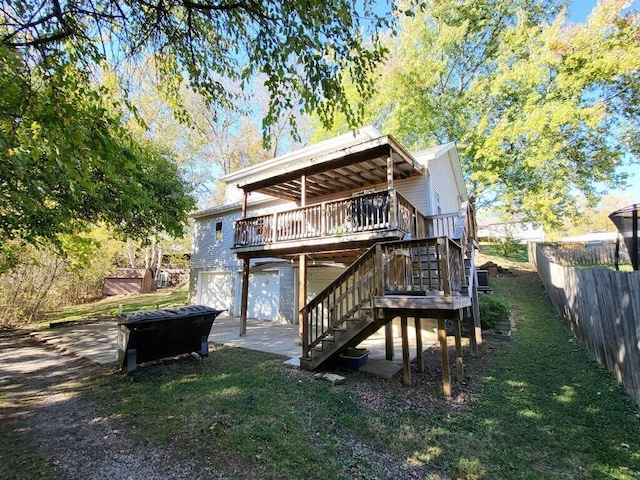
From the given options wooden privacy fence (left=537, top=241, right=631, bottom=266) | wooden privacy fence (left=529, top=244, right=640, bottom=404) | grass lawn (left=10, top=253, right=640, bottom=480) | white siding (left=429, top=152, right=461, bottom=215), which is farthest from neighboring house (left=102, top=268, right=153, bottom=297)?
wooden privacy fence (left=537, top=241, right=631, bottom=266)

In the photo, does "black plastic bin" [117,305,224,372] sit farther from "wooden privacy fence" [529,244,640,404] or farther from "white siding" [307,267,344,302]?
"wooden privacy fence" [529,244,640,404]

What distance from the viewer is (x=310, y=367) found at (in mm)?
6051

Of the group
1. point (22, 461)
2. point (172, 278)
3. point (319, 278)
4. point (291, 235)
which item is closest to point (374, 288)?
point (291, 235)

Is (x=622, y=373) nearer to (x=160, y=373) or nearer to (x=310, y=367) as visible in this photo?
(x=310, y=367)

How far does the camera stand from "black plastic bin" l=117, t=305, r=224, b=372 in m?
5.53

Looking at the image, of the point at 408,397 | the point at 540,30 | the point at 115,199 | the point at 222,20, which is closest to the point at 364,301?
the point at 408,397

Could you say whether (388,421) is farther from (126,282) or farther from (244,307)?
(126,282)

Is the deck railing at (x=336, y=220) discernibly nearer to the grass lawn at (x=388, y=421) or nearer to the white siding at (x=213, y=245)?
the grass lawn at (x=388, y=421)

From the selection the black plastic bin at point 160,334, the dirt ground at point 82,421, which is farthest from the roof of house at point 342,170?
the dirt ground at point 82,421

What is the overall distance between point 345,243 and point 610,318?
5.11 metres

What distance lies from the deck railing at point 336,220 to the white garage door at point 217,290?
5054 mm

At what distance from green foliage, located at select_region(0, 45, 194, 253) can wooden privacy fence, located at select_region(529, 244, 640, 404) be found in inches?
275

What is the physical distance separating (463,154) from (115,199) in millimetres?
17618

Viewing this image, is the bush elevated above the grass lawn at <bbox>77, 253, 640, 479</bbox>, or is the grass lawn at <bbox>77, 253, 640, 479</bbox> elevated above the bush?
the bush
